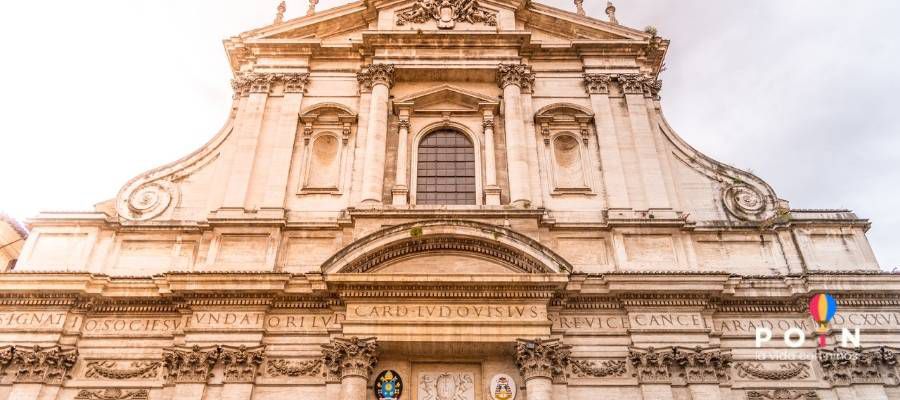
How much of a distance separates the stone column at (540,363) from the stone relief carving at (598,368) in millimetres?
246

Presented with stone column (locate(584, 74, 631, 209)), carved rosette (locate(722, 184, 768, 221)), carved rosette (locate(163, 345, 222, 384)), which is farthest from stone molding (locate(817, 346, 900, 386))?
carved rosette (locate(163, 345, 222, 384))

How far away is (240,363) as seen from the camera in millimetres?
13164

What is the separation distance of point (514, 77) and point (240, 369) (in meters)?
9.64

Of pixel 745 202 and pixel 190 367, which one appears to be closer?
pixel 190 367

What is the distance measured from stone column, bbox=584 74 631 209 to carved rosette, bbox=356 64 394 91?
16.8 ft

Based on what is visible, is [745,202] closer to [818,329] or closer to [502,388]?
[818,329]

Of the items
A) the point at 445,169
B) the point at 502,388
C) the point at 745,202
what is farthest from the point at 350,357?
the point at 745,202

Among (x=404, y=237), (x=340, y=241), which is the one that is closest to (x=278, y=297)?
(x=340, y=241)

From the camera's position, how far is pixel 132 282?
552 inches

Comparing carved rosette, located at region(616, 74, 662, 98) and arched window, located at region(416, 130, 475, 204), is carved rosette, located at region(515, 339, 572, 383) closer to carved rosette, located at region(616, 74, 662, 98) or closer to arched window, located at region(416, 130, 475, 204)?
arched window, located at region(416, 130, 475, 204)

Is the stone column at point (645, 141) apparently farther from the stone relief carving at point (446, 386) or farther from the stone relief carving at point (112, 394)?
the stone relief carving at point (112, 394)

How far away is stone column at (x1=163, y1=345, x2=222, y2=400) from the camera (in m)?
12.9

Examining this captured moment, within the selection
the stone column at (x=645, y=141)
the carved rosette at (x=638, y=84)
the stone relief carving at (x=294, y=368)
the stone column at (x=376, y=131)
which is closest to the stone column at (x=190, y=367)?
the stone relief carving at (x=294, y=368)

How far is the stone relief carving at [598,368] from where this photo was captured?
13375 millimetres
